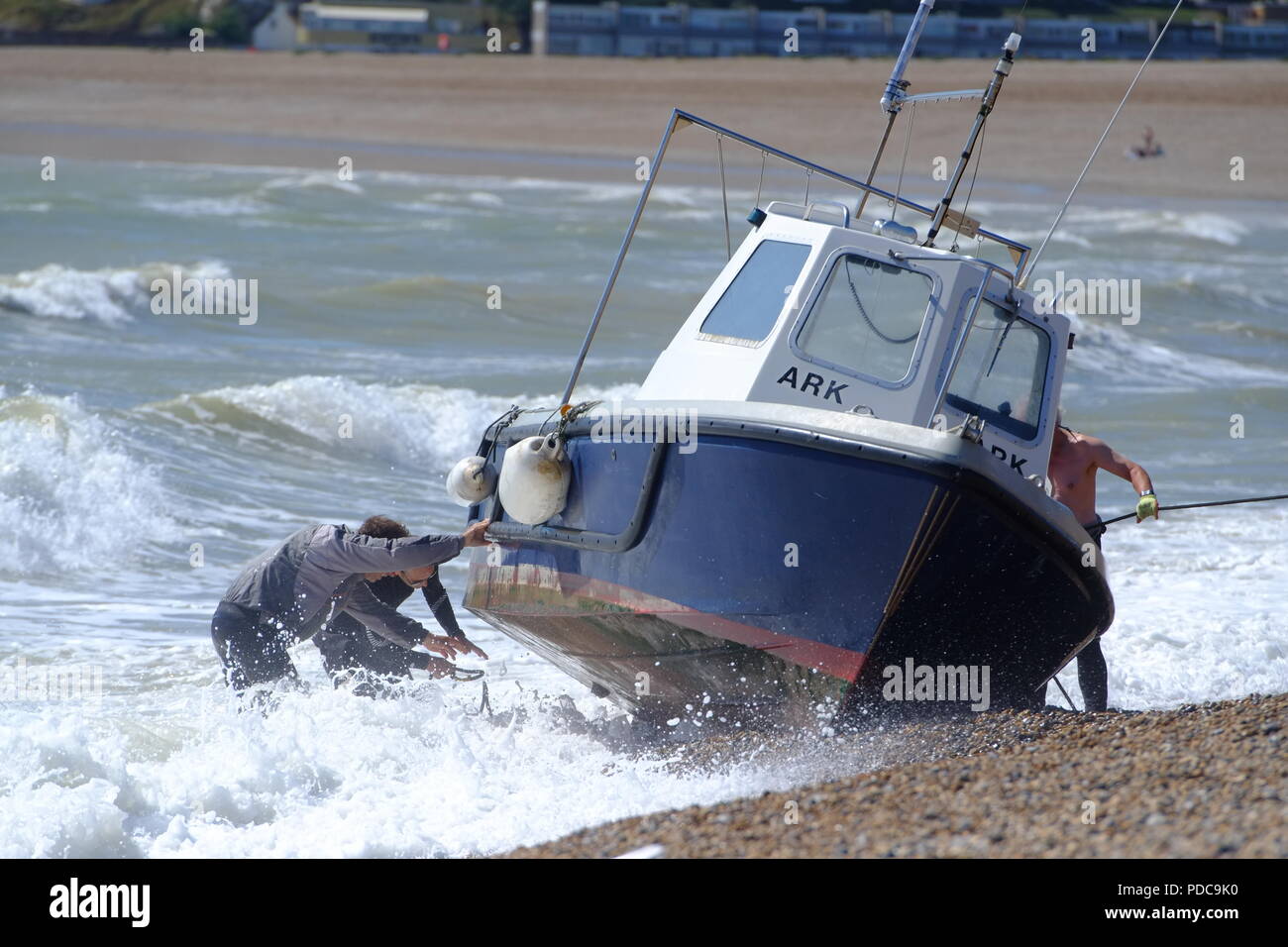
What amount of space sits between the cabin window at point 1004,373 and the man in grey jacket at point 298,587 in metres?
2.23

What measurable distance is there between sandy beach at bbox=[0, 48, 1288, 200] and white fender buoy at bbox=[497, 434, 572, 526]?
36.1 metres

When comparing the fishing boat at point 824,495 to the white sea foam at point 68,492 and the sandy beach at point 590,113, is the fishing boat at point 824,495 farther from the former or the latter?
the sandy beach at point 590,113

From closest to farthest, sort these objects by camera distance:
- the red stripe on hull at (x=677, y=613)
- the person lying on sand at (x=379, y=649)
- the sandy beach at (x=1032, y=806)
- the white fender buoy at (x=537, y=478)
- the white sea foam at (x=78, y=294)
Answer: the sandy beach at (x=1032, y=806) < the red stripe on hull at (x=677, y=613) < the white fender buoy at (x=537, y=478) < the person lying on sand at (x=379, y=649) < the white sea foam at (x=78, y=294)

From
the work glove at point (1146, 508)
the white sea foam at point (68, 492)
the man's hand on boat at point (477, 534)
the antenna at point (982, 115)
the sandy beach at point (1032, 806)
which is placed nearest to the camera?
the sandy beach at point (1032, 806)

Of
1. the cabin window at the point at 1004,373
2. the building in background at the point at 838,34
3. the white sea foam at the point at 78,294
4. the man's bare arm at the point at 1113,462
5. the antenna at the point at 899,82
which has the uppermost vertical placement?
the building in background at the point at 838,34

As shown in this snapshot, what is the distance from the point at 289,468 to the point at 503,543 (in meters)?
6.02

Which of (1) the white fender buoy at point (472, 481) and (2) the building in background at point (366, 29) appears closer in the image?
(1) the white fender buoy at point (472, 481)

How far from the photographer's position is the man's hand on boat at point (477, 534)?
6691mm

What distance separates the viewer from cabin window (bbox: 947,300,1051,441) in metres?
6.07

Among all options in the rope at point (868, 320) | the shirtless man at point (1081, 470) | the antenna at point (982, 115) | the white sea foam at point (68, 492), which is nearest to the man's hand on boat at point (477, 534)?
the rope at point (868, 320)

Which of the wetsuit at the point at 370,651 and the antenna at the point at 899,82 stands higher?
the antenna at the point at 899,82

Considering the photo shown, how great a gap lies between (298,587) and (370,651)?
2.07 ft
